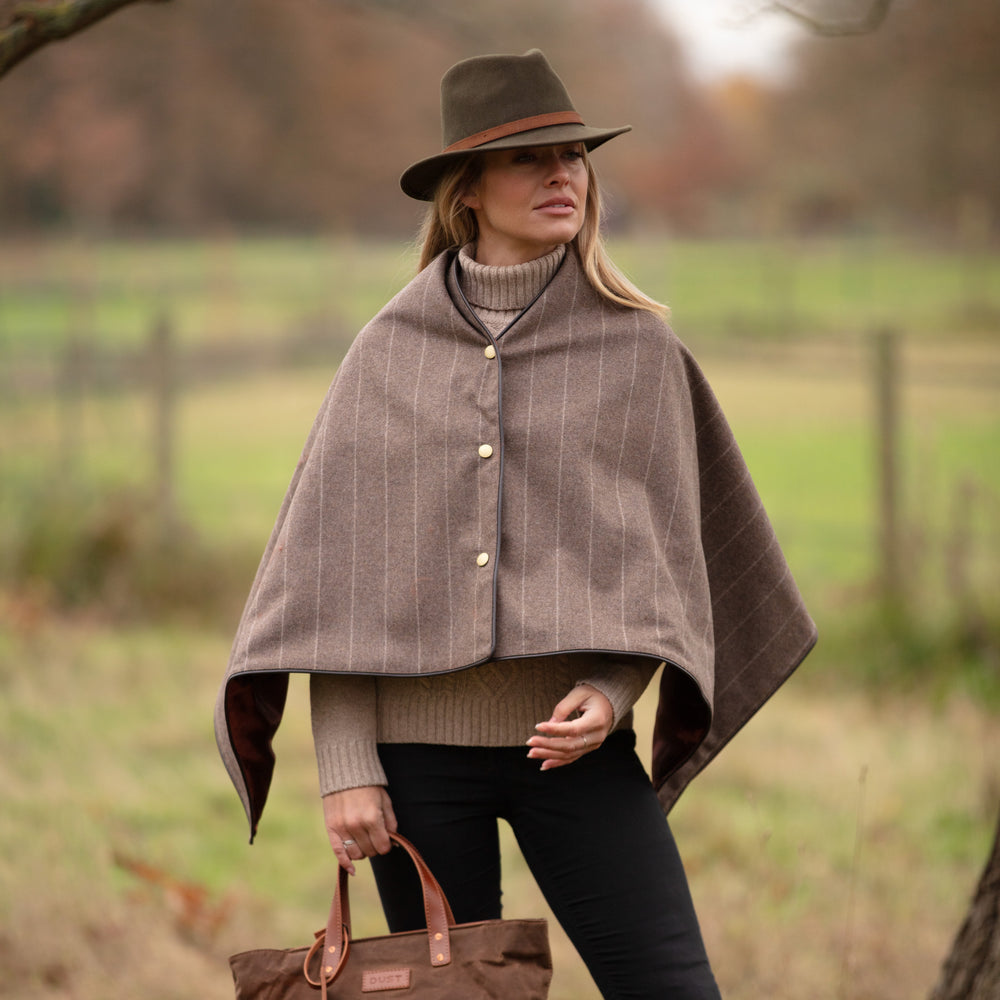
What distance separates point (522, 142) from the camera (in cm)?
196

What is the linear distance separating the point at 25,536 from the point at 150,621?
0.82 m

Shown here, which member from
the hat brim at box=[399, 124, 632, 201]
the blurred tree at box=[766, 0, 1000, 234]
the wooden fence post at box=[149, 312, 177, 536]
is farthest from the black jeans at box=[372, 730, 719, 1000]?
the blurred tree at box=[766, 0, 1000, 234]

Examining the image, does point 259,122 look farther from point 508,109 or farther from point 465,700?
point 465,700

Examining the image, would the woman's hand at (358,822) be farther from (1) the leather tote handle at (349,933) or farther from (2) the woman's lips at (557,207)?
(2) the woman's lips at (557,207)

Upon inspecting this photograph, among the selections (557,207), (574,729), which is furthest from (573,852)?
(557,207)

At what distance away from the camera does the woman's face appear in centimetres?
201

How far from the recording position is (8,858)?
11.7 feet

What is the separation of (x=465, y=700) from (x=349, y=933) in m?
0.40

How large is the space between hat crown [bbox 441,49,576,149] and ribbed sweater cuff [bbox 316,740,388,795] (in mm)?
1043

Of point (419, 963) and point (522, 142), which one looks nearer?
point (419, 963)

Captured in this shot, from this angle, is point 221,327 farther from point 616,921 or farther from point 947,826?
point 616,921

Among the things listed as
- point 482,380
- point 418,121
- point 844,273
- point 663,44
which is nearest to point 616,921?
point 482,380

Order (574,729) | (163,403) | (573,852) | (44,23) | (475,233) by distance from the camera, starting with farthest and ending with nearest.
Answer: (163,403) < (44,23) < (475,233) < (573,852) < (574,729)

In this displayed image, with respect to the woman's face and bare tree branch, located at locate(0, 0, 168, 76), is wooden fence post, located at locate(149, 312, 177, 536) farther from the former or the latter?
the woman's face
